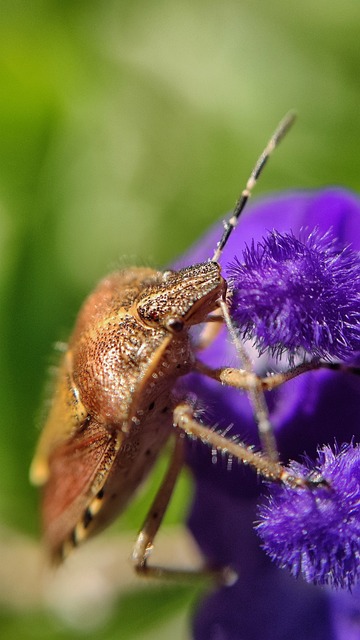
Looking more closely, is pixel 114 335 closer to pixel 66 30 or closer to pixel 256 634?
pixel 256 634

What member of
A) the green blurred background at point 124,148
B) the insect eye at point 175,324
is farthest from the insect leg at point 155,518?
the green blurred background at point 124,148

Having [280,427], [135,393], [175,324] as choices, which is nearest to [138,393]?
[135,393]

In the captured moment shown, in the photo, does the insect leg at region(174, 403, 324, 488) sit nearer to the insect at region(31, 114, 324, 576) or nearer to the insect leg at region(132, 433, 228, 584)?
the insect at region(31, 114, 324, 576)

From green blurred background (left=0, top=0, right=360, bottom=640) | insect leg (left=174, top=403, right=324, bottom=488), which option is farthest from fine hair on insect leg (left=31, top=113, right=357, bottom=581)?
green blurred background (left=0, top=0, right=360, bottom=640)

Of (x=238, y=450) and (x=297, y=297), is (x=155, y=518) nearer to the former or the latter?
(x=238, y=450)

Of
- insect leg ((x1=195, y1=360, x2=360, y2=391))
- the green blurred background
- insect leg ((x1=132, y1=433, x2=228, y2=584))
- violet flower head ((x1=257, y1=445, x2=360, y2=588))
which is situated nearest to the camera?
violet flower head ((x1=257, y1=445, x2=360, y2=588))

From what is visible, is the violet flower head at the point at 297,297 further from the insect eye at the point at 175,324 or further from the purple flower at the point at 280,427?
the insect eye at the point at 175,324
